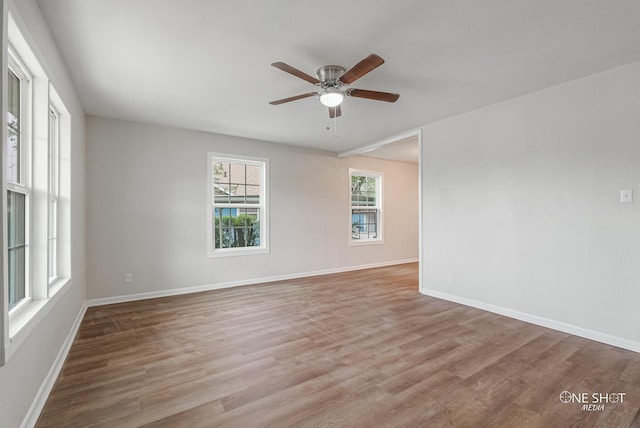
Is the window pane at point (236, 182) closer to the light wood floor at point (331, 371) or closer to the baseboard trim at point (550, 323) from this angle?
the light wood floor at point (331, 371)

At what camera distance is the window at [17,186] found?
1746mm

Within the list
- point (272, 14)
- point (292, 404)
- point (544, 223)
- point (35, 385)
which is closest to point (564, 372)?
point (544, 223)

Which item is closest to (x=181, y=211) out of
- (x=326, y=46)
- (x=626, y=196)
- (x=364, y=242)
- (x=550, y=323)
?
(x=326, y=46)

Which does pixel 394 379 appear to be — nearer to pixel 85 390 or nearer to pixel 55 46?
pixel 85 390

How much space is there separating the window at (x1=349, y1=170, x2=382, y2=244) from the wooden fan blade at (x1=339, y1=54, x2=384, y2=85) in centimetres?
410

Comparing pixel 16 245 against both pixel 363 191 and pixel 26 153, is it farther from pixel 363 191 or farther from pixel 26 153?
pixel 363 191

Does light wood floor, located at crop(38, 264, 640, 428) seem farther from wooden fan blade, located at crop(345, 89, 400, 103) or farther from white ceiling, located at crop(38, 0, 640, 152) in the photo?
white ceiling, located at crop(38, 0, 640, 152)

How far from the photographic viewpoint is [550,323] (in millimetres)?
3176

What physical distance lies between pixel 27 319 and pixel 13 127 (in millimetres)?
1168

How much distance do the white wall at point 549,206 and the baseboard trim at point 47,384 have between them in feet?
14.0

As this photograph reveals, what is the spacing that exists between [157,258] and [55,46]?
2.93m

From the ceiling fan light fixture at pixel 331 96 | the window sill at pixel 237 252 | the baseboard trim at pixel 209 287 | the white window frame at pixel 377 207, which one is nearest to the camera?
the ceiling fan light fixture at pixel 331 96

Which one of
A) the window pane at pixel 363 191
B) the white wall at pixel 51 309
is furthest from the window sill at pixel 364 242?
the white wall at pixel 51 309

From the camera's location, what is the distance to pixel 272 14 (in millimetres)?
2020
